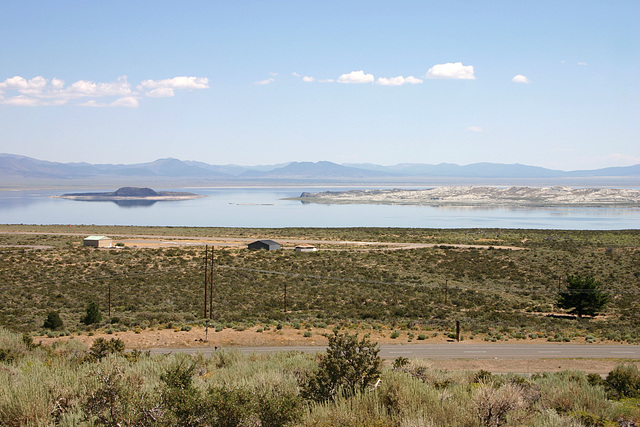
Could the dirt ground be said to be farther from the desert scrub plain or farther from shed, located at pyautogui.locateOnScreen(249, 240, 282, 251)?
shed, located at pyautogui.locateOnScreen(249, 240, 282, 251)

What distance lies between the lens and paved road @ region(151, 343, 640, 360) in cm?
2134

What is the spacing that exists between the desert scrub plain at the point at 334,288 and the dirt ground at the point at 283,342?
101cm

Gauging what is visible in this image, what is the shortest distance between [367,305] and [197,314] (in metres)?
10.7

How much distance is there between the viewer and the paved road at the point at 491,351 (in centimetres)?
2134

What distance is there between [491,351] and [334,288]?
16.6 metres

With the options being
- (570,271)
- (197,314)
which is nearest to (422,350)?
(197,314)

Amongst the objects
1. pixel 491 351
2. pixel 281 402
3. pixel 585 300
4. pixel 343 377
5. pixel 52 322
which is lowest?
pixel 491 351

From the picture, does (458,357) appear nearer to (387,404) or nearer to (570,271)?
(387,404)

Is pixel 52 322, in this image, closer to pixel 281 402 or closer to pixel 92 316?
pixel 92 316

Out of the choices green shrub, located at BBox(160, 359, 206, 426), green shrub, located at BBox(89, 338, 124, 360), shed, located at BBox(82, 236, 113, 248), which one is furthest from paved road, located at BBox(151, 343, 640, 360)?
shed, located at BBox(82, 236, 113, 248)

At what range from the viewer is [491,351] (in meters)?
22.6

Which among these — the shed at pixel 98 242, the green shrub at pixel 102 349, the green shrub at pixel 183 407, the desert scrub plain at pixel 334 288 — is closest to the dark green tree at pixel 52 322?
the desert scrub plain at pixel 334 288

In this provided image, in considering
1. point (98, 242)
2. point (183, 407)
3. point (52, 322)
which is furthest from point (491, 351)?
point (98, 242)

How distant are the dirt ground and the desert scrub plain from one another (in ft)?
3.31
